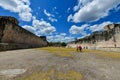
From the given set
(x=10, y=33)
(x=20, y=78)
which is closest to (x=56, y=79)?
(x=20, y=78)

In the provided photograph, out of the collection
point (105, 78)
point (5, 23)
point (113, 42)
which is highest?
point (5, 23)

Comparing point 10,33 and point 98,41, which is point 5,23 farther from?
point 98,41

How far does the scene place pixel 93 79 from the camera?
4004mm

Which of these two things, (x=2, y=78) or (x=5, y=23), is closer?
(x=2, y=78)

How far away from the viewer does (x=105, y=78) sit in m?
4.20

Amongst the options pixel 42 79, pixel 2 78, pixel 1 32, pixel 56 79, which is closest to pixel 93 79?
pixel 56 79

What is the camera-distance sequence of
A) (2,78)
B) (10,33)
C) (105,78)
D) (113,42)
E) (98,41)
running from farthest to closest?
1. (98,41)
2. (113,42)
3. (10,33)
4. (105,78)
5. (2,78)

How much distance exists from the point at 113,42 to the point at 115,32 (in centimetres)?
266

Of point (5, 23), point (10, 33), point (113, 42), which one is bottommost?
point (113, 42)

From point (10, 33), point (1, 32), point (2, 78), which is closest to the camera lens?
point (2, 78)

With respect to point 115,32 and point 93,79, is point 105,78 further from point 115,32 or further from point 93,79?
point 115,32

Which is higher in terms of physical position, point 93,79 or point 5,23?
point 5,23

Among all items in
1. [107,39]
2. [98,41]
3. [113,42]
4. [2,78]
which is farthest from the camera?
[98,41]

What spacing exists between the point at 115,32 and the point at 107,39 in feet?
11.2
